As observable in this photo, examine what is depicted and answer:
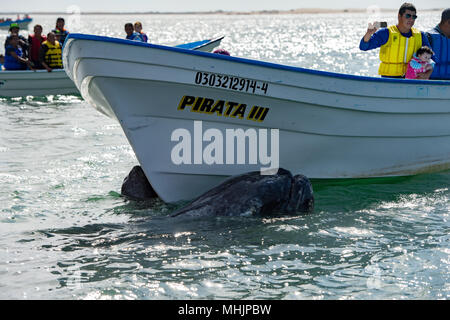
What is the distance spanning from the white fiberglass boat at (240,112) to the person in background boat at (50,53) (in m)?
9.69

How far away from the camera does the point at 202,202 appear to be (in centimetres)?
699

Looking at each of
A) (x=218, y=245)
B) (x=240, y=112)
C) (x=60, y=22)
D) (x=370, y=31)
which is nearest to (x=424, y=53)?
(x=370, y=31)

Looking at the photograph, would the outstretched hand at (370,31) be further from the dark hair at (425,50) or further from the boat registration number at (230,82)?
the boat registration number at (230,82)

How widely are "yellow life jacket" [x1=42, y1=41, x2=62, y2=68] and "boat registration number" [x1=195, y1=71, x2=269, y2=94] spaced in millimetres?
10945

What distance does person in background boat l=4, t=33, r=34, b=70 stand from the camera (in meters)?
16.5

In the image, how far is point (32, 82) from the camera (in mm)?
17344

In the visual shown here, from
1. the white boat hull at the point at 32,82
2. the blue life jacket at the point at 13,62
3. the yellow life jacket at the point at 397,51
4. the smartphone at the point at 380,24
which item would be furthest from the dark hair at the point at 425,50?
the blue life jacket at the point at 13,62

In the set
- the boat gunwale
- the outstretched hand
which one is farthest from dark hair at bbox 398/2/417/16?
the boat gunwale

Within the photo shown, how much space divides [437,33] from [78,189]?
5410 mm

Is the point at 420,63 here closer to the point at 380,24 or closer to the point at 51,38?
the point at 380,24

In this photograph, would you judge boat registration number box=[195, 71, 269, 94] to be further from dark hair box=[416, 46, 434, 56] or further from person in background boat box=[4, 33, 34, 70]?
person in background boat box=[4, 33, 34, 70]

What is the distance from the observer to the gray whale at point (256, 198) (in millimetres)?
6824
